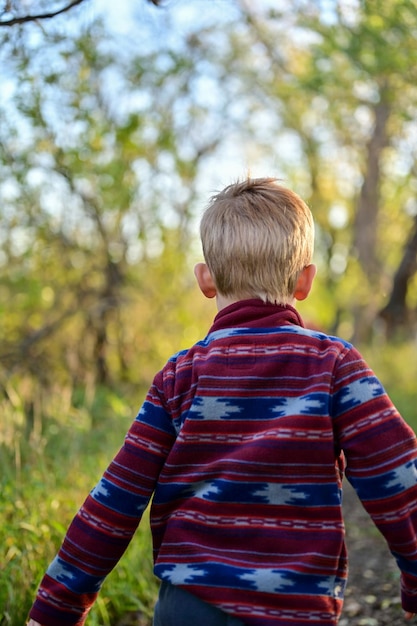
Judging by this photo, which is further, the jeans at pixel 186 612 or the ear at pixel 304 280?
the ear at pixel 304 280

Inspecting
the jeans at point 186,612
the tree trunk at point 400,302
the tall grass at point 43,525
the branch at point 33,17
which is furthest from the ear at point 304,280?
the tree trunk at point 400,302

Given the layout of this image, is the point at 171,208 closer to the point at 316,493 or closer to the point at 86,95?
the point at 86,95

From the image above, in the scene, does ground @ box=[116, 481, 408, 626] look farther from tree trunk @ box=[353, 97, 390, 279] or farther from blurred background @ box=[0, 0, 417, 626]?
tree trunk @ box=[353, 97, 390, 279]

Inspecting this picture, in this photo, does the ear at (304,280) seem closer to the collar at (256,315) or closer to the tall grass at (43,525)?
the collar at (256,315)

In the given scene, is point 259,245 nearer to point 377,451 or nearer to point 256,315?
point 256,315

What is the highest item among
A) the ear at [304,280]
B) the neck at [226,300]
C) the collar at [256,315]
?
the ear at [304,280]

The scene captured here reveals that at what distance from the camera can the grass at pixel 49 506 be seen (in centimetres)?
304

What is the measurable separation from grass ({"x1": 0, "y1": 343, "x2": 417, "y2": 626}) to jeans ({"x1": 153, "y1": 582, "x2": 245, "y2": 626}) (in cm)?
124

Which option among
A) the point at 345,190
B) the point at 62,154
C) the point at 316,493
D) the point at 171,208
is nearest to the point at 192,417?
the point at 316,493

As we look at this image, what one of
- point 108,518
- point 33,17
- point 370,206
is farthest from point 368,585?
point 370,206

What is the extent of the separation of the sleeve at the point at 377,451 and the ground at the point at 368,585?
1839mm

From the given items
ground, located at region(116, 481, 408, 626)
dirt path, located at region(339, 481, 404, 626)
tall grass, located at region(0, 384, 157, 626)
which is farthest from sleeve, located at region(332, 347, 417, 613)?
dirt path, located at region(339, 481, 404, 626)

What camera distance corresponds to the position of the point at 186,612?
5.78ft

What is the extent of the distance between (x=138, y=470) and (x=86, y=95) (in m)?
4.79
